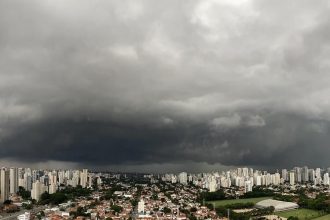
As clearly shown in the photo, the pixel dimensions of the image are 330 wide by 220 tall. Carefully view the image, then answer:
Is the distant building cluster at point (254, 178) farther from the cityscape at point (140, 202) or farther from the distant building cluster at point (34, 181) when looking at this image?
the distant building cluster at point (34, 181)

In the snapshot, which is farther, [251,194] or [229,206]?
[251,194]

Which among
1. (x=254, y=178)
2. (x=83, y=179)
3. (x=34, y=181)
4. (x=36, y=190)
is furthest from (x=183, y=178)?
(x=36, y=190)

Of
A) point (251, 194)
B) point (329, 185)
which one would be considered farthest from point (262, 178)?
point (251, 194)

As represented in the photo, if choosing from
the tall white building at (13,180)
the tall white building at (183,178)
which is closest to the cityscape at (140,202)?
the tall white building at (13,180)

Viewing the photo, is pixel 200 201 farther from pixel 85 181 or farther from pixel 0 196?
pixel 85 181

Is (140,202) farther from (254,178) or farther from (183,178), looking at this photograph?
(183,178)

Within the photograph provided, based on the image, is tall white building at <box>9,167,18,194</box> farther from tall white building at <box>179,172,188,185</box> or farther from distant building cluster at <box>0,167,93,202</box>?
tall white building at <box>179,172,188,185</box>
